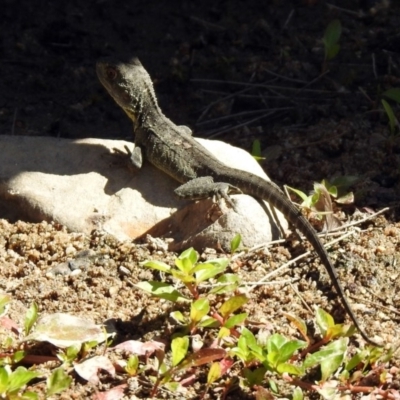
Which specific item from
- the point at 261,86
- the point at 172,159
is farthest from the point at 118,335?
the point at 261,86

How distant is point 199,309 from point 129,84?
2.50 m

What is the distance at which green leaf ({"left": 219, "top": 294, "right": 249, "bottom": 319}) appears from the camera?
4.21 meters

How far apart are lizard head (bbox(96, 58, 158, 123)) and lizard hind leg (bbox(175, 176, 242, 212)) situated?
99 centimetres

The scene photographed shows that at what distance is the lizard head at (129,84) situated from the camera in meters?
6.09

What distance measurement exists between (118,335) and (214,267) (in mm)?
655

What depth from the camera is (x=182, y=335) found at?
427 cm

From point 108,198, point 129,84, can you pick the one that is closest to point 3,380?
point 108,198

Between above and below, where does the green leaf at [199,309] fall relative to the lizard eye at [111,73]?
below

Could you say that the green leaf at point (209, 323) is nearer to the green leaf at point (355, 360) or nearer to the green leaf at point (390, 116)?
the green leaf at point (355, 360)

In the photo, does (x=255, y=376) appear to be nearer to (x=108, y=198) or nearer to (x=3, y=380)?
(x=3, y=380)

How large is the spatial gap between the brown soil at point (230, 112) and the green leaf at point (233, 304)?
0.85 feet

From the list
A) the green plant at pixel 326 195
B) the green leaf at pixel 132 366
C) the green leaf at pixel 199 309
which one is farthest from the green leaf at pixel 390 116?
the green leaf at pixel 132 366

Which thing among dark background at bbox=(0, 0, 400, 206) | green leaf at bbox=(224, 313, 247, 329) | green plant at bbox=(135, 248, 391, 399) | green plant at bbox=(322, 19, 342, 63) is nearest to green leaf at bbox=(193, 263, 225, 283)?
green plant at bbox=(135, 248, 391, 399)

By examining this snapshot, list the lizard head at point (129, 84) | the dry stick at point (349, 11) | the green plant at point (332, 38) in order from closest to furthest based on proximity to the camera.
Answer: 1. the lizard head at point (129, 84)
2. the green plant at point (332, 38)
3. the dry stick at point (349, 11)
